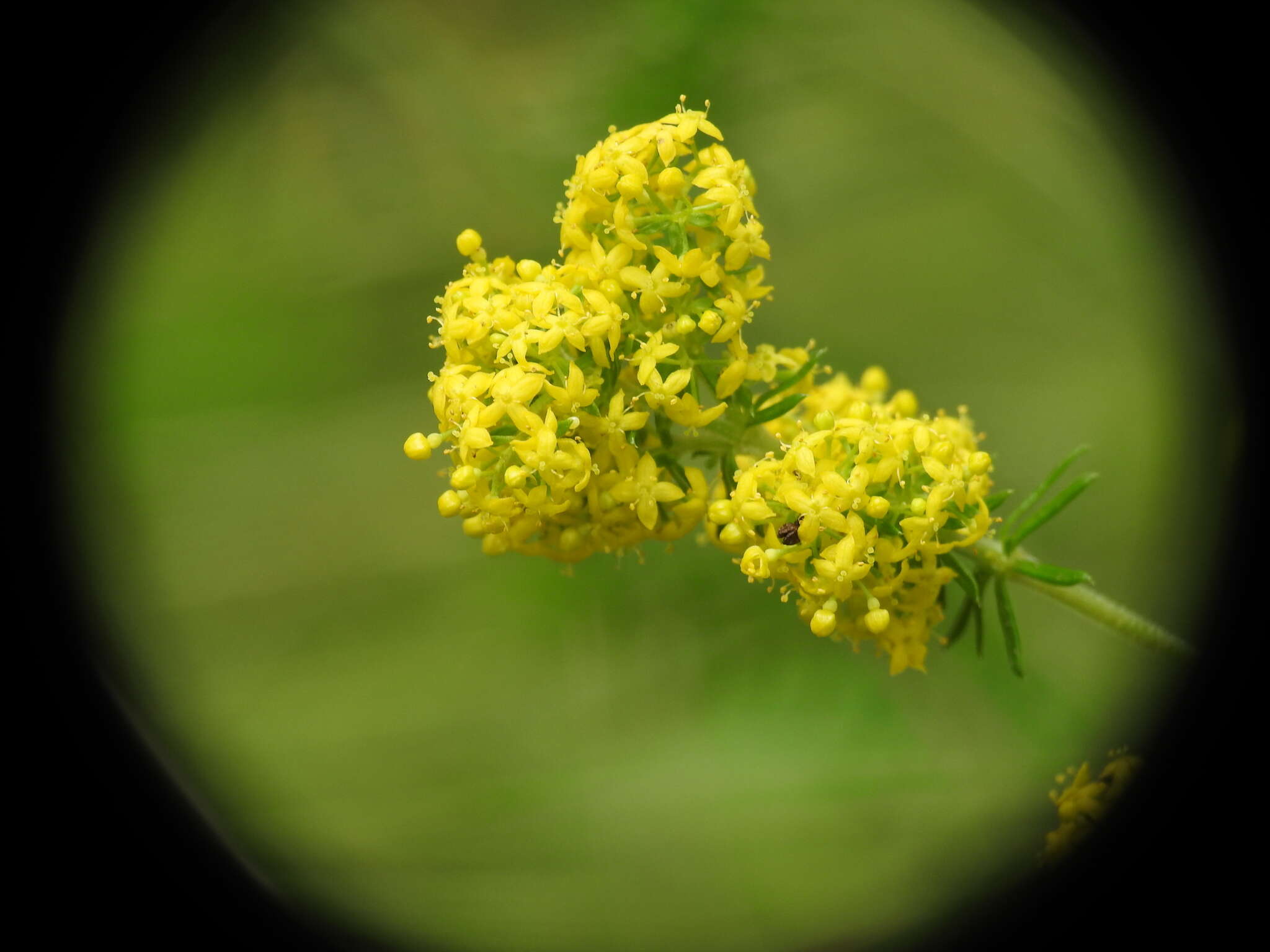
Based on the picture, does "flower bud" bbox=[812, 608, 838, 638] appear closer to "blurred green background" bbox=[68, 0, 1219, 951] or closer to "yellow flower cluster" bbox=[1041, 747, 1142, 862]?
"yellow flower cluster" bbox=[1041, 747, 1142, 862]

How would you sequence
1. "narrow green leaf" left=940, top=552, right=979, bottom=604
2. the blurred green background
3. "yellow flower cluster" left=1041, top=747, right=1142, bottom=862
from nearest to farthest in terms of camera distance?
"narrow green leaf" left=940, top=552, right=979, bottom=604 → "yellow flower cluster" left=1041, top=747, right=1142, bottom=862 → the blurred green background

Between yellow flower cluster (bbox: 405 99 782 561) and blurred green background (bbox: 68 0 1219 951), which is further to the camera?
blurred green background (bbox: 68 0 1219 951)

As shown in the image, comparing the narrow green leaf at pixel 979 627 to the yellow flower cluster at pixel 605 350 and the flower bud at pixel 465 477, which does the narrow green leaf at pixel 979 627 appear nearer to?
the yellow flower cluster at pixel 605 350

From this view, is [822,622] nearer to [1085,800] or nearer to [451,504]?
[451,504]

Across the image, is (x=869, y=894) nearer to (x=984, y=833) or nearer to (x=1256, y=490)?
(x=984, y=833)

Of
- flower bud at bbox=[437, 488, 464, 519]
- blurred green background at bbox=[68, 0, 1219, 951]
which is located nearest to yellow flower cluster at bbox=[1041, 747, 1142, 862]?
blurred green background at bbox=[68, 0, 1219, 951]
